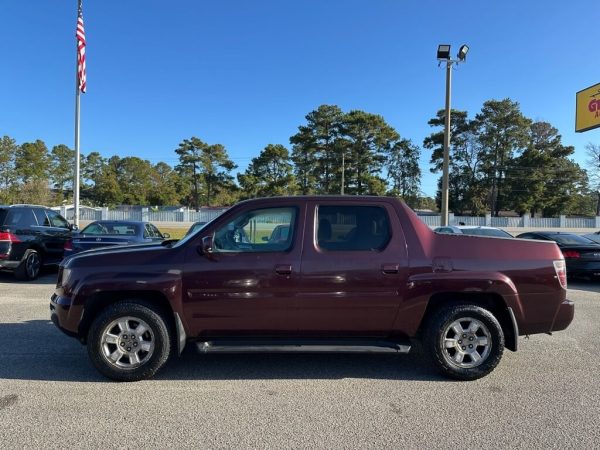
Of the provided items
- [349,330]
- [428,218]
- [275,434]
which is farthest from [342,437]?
[428,218]

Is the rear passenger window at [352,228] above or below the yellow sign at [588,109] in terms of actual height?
below

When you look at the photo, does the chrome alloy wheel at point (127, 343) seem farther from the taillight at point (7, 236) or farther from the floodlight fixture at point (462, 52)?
the floodlight fixture at point (462, 52)

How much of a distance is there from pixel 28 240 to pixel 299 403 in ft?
29.5

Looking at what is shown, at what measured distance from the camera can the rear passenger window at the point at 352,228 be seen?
4.39 metres

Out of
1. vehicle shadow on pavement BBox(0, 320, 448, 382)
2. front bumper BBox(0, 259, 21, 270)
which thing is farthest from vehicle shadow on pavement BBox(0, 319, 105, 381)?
front bumper BBox(0, 259, 21, 270)

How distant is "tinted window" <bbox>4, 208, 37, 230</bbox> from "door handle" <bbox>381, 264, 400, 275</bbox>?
9105 millimetres

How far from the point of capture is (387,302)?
14.1 feet

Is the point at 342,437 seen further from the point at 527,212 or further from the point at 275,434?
the point at 527,212

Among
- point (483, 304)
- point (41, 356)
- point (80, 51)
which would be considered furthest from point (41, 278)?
point (80, 51)

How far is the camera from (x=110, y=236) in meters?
9.88

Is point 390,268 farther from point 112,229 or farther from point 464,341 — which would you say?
point 112,229

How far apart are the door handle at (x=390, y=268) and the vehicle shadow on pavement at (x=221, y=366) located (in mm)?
1099

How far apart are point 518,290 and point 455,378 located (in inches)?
41.9

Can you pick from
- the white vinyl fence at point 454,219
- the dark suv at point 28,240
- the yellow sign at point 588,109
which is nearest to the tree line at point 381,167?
the white vinyl fence at point 454,219
